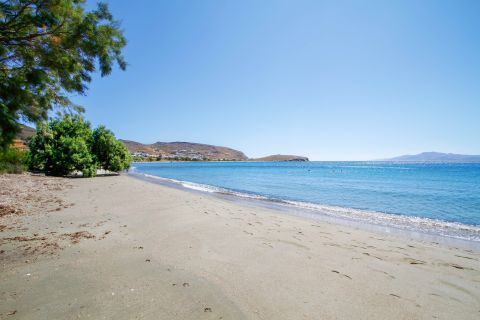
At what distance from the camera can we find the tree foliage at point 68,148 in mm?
26672

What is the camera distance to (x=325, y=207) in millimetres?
15930

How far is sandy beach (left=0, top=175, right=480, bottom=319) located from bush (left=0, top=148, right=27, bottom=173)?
20368 millimetres

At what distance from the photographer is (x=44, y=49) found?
15.7ft

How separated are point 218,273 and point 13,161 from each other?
104 ft

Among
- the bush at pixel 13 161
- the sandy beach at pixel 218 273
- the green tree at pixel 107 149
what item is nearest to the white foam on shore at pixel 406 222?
the sandy beach at pixel 218 273

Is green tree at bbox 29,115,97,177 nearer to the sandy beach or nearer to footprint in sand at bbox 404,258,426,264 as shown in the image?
the sandy beach

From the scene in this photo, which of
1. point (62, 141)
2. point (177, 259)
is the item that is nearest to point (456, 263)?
point (177, 259)

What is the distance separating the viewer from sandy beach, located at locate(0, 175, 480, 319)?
3.60 m

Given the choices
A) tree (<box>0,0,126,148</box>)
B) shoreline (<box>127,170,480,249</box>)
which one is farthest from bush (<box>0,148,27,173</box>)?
shoreline (<box>127,170,480,249</box>)

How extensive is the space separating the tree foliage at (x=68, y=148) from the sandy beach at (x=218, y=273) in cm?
2074

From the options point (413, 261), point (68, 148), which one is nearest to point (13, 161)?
point (68, 148)

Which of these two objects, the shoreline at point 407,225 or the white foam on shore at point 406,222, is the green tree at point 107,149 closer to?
the white foam on shore at point 406,222

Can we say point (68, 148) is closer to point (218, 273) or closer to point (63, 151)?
point (63, 151)

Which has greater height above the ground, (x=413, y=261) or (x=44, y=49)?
(x=44, y=49)
